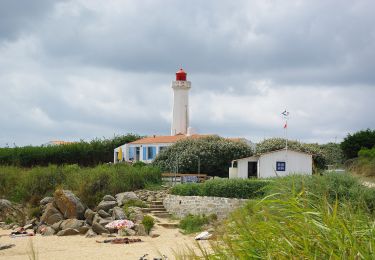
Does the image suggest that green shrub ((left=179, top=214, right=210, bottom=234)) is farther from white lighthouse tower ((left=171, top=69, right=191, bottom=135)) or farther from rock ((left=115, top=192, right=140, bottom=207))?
white lighthouse tower ((left=171, top=69, right=191, bottom=135))

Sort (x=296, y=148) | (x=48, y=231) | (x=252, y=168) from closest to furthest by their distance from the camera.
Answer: (x=48, y=231)
(x=252, y=168)
(x=296, y=148)

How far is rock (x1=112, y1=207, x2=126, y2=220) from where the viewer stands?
24.6 metres

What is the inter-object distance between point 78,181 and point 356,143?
26.0 m

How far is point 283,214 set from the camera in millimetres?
5426

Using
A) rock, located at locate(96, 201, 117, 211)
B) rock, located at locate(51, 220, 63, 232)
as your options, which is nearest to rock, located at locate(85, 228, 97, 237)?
rock, located at locate(51, 220, 63, 232)

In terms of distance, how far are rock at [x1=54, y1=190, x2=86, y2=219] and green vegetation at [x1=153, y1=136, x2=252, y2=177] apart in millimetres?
12347

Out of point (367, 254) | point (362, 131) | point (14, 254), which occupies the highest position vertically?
point (362, 131)

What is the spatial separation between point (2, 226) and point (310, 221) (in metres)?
24.8

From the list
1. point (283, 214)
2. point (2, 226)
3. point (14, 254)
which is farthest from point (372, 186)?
point (2, 226)

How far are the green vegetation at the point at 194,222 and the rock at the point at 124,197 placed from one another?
143 inches

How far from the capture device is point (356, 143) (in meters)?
47.1

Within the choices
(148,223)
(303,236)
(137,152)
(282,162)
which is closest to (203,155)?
(282,162)

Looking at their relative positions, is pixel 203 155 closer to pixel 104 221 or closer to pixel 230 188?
pixel 230 188

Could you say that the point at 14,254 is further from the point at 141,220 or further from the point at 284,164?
the point at 284,164
